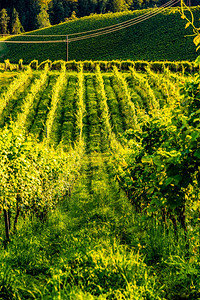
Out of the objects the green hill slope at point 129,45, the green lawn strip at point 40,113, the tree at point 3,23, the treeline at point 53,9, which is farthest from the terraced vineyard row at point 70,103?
the treeline at point 53,9

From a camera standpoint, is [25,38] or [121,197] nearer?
[121,197]

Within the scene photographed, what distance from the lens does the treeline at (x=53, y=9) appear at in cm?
10856

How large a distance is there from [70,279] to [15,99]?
27326 mm

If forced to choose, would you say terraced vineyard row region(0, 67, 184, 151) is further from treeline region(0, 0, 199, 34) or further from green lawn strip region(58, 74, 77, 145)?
treeline region(0, 0, 199, 34)

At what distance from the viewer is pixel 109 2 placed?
4754 inches

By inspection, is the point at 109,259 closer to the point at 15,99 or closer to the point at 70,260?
the point at 70,260

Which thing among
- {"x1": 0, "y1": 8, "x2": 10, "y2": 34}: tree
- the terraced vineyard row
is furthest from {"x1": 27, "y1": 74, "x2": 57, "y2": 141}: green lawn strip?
{"x1": 0, "y1": 8, "x2": 10, "y2": 34}: tree

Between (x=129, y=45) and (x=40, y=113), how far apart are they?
141ft

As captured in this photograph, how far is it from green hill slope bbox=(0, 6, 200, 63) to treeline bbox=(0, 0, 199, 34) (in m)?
36.1

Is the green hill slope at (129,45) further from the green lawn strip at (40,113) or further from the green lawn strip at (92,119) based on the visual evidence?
the green lawn strip at (40,113)

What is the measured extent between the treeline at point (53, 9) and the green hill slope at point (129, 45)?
1421 inches

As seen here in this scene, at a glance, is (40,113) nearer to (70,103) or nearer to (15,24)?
(70,103)

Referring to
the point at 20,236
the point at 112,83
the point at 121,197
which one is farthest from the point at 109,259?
the point at 112,83

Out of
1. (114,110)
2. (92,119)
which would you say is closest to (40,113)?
(92,119)
